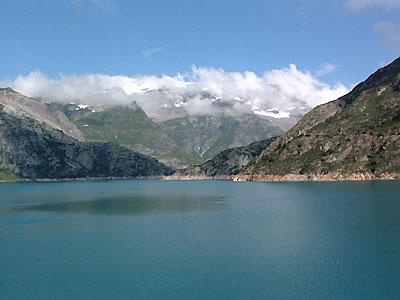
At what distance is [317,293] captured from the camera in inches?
2125

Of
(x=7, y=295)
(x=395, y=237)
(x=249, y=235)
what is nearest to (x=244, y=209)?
(x=249, y=235)

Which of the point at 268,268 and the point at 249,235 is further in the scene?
the point at 249,235

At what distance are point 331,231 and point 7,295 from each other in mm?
70255

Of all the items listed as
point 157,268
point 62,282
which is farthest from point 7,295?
point 157,268

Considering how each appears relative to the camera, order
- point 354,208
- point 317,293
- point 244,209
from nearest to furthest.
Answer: point 317,293 → point 354,208 → point 244,209

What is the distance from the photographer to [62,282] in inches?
2389

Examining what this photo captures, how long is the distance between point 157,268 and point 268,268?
18213mm

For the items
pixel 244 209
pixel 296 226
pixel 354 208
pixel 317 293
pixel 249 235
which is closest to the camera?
pixel 317 293

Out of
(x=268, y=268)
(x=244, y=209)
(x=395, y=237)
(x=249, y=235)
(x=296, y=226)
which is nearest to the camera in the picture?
(x=268, y=268)

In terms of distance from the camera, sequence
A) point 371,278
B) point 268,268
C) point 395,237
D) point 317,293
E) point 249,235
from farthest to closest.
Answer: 1. point 249,235
2. point 395,237
3. point 268,268
4. point 371,278
5. point 317,293

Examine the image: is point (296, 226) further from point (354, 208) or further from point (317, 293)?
point (317, 293)

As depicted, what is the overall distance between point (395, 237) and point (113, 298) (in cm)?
6187

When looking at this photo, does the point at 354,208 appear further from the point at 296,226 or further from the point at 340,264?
the point at 340,264

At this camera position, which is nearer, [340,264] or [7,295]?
[7,295]
